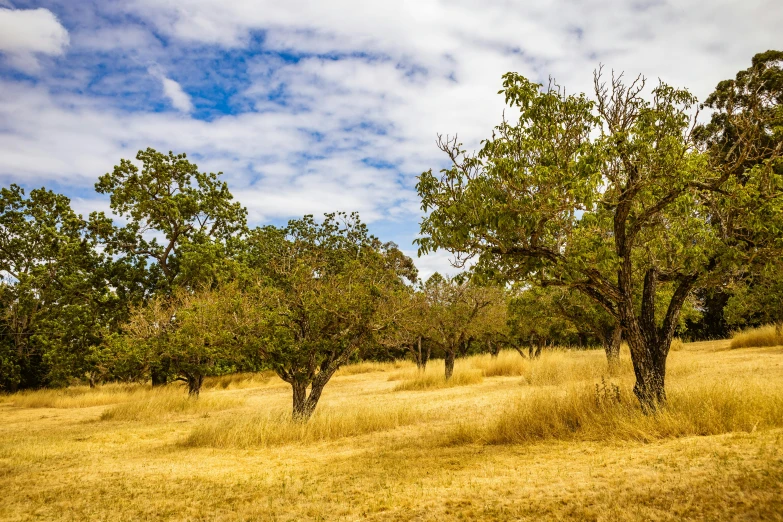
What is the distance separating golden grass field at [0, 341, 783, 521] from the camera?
4.79 m

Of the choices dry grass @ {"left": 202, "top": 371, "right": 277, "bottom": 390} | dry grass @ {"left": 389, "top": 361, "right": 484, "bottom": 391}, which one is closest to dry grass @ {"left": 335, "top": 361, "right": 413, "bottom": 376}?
→ dry grass @ {"left": 202, "top": 371, "right": 277, "bottom": 390}

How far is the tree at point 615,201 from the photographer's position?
729 cm

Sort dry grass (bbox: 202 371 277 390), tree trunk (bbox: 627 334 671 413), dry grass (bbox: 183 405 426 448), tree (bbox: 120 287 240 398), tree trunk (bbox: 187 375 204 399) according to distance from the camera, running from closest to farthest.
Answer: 1. tree trunk (bbox: 627 334 671 413)
2. dry grass (bbox: 183 405 426 448)
3. tree (bbox: 120 287 240 398)
4. tree trunk (bbox: 187 375 204 399)
5. dry grass (bbox: 202 371 277 390)

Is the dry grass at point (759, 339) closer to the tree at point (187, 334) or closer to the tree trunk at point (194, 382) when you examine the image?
the tree at point (187, 334)

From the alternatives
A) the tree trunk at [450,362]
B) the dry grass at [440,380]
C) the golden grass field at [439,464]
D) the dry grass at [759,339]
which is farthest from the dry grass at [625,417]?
the dry grass at [759,339]

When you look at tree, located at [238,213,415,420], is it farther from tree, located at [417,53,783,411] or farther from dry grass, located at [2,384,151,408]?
dry grass, located at [2,384,151,408]

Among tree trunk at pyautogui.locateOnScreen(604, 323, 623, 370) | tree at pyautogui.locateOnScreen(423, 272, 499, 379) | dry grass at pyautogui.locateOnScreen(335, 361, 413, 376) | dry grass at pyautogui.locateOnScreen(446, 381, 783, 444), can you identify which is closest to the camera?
dry grass at pyautogui.locateOnScreen(446, 381, 783, 444)

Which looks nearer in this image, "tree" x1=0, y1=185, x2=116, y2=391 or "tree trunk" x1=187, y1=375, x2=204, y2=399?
"tree trunk" x1=187, y1=375, x2=204, y2=399

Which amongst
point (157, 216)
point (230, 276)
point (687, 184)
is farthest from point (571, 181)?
point (157, 216)

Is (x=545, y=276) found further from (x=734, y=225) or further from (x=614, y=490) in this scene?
(x=614, y=490)

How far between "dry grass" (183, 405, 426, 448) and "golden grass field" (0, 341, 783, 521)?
3 centimetres

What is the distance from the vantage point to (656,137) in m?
7.98

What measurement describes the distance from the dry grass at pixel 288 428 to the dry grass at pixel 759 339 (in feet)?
70.7

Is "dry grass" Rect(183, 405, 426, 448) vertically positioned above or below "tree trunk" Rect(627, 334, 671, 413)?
below
